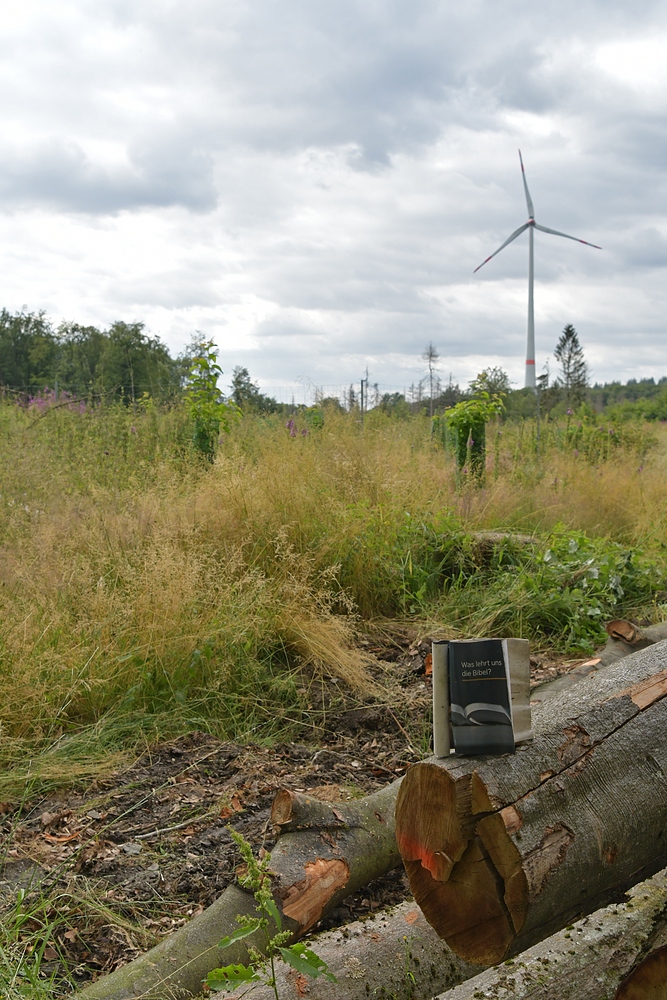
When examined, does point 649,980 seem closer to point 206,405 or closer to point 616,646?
point 616,646

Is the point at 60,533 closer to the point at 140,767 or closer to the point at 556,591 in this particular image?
the point at 140,767

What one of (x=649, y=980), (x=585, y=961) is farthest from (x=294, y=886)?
(x=649, y=980)

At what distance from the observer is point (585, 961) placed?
2117mm

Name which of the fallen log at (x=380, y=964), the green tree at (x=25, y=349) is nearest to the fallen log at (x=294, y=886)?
the fallen log at (x=380, y=964)

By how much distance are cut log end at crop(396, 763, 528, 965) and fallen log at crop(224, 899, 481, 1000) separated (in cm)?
33

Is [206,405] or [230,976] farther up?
[206,405]

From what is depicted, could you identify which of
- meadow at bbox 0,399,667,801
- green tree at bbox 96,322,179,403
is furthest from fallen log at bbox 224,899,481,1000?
green tree at bbox 96,322,179,403

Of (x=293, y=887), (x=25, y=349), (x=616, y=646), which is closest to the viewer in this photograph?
(x=293, y=887)

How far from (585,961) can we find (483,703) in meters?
Result: 0.87

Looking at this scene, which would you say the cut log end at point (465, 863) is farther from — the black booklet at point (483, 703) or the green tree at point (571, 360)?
the green tree at point (571, 360)

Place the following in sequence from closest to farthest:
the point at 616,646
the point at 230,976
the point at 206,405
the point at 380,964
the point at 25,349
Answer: the point at 230,976, the point at 380,964, the point at 616,646, the point at 206,405, the point at 25,349

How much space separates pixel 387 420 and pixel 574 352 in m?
37.6

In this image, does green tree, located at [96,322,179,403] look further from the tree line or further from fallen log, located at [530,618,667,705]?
fallen log, located at [530,618,667,705]

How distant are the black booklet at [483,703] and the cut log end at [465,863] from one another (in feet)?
0.35
